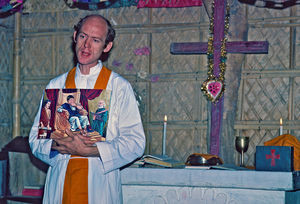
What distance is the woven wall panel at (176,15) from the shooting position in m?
6.56

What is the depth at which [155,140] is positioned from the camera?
22.2 ft

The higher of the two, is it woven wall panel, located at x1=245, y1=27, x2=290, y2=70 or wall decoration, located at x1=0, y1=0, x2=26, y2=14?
wall decoration, located at x1=0, y1=0, x2=26, y2=14

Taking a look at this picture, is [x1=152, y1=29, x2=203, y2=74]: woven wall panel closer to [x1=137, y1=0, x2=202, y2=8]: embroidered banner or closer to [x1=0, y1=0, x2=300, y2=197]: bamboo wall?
[x1=0, y1=0, x2=300, y2=197]: bamboo wall

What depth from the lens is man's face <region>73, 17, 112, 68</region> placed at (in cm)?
336

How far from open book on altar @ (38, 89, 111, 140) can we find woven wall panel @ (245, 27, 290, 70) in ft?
11.7

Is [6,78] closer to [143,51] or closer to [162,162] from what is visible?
[143,51]

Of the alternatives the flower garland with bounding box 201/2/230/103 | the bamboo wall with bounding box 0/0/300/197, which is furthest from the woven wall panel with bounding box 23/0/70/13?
the flower garland with bounding box 201/2/230/103

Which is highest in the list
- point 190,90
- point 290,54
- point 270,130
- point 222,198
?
point 290,54

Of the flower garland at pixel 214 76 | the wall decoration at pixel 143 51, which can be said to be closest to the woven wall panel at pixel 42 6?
the wall decoration at pixel 143 51

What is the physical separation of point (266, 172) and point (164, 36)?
3.27m

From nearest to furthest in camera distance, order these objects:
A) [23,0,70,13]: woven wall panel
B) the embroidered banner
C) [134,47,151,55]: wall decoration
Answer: the embroidered banner, [134,47,151,55]: wall decoration, [23,0,70,13]: woven wall panel

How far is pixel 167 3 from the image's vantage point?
6477mm

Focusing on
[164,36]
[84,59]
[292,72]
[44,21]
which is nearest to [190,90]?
[164,36]

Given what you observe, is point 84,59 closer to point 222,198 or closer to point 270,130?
point 222,198
